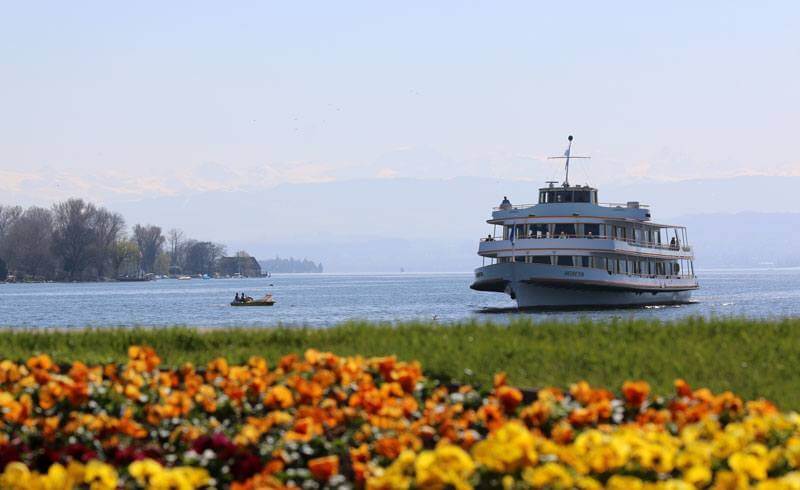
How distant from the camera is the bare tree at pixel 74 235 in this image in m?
194

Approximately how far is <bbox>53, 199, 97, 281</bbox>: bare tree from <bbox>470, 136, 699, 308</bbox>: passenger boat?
144m

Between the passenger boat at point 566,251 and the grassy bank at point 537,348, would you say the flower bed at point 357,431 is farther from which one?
the passenger boat at point 566,251

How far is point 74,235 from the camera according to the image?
195m

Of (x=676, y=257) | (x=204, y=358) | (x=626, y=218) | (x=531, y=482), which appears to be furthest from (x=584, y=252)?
(x=531, y=482)

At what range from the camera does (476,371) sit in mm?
13125

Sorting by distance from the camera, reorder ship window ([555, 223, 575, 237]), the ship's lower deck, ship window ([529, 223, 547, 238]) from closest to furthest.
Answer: the ship's lower deck, ship window ([555, 223, 575, 237]), ship window ([529, 223, 547, 238])

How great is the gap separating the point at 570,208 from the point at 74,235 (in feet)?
491

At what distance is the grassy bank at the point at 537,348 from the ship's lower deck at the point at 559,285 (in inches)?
1481

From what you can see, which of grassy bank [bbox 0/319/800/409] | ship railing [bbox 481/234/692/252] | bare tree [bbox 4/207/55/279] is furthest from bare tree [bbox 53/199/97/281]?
grassy bank [bbox 0/319/800/409]

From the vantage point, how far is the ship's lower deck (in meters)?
55.9

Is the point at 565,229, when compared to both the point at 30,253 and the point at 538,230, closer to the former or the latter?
the point at 538,230

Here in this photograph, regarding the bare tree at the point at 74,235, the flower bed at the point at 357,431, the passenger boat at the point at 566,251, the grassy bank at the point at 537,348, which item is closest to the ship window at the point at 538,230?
the passenger boat at the point at 566,251

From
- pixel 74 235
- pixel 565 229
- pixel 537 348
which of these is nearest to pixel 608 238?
pixel 565 229

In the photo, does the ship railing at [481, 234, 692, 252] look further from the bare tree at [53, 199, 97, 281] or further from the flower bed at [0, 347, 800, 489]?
the bare tree at [53, 199, 97, 281]
